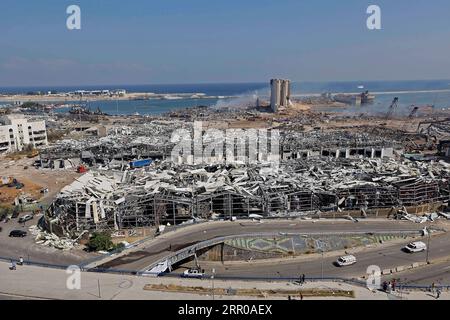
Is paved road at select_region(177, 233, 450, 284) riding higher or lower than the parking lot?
lower

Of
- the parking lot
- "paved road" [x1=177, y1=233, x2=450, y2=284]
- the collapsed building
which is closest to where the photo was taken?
"paved road" [x1=177, y1=233, x2=450, y2=284]

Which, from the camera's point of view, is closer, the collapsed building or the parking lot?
the parking lot

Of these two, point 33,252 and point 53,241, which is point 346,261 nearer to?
point 53,241

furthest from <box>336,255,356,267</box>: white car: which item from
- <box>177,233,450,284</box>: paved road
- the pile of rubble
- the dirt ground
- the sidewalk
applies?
the dirt ground

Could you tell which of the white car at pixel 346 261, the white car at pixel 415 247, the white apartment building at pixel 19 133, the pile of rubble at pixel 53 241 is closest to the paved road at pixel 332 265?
the white car at pixel 346 261

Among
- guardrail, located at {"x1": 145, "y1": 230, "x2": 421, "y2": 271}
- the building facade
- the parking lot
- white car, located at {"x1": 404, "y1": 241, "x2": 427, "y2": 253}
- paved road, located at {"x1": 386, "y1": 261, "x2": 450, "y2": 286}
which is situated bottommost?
paved road, located at {"x1": 386, "y1": 261, "x2": 450, "y2": 286}

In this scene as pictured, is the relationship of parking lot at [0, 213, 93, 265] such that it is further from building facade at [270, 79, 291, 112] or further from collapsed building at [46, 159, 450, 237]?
building facade at [270, 79, 291, 112]
